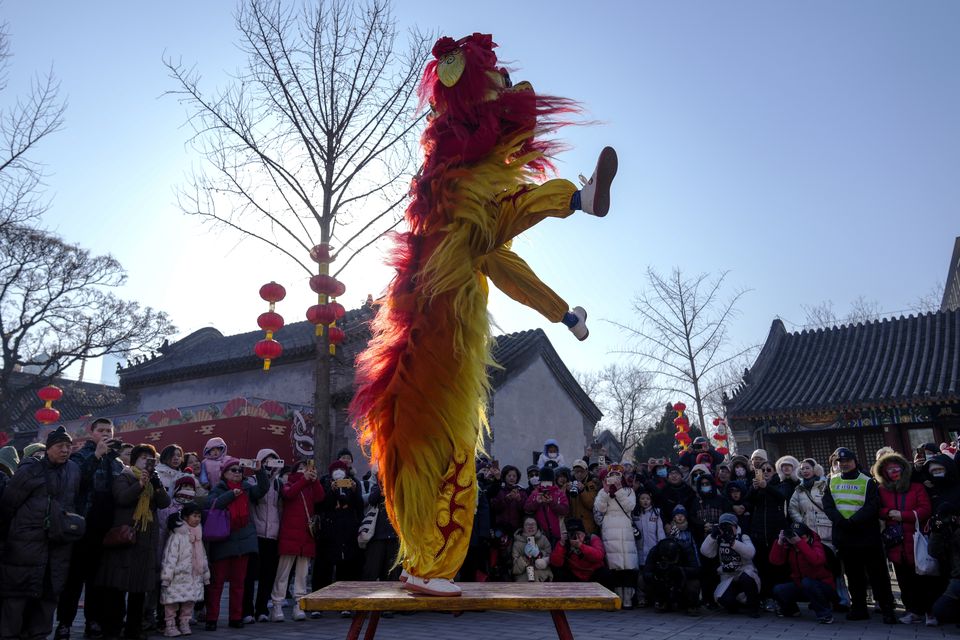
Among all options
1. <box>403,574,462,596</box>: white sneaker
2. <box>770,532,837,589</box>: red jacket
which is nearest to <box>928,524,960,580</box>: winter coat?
<box>770,532,837,589</box>: red jacket

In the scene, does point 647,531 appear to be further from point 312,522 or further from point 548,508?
point 312,522

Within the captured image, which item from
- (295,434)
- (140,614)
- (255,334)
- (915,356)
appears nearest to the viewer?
(140,614)

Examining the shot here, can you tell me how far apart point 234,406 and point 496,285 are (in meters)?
11.3

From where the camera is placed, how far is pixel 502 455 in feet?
53.8

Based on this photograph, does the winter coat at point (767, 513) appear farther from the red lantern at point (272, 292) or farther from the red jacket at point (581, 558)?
the red lantern at point (272, 292)

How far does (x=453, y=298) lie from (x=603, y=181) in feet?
3.15

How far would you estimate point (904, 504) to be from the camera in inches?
271

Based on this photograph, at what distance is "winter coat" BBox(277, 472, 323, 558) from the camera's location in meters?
7.11

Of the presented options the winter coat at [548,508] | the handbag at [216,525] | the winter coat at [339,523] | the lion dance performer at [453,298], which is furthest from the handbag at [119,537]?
the winter coat at [548,508]

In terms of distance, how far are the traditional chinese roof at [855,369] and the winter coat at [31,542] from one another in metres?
15.7

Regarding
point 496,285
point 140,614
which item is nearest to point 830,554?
point 496,285

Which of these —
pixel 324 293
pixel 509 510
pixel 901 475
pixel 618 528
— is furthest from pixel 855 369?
pixel 324 293

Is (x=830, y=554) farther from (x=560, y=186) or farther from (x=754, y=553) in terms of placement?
(x=560, y=186)

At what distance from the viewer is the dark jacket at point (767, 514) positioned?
7.52 m
